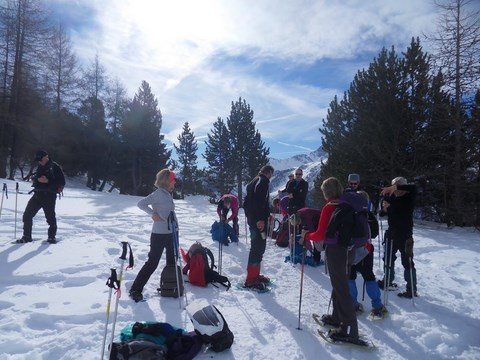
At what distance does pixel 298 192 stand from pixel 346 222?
504 cm

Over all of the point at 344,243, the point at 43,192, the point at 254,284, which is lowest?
the point at 254,284

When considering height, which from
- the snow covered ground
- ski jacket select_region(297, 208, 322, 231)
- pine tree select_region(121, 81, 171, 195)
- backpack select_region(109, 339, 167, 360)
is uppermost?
pine tree select_region(121, 81, 171, 195)

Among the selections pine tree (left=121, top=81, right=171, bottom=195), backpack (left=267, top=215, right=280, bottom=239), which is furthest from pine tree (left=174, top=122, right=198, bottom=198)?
backpack (left=267, top=215, right=280, bottom=239)

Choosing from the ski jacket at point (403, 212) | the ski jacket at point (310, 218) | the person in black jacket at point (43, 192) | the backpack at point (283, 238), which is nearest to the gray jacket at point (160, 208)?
the ski jacket at point (310, 218)

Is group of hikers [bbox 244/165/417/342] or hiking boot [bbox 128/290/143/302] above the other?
group of hikers [bbox 244/165/417/342]

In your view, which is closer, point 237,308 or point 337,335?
point 337,335

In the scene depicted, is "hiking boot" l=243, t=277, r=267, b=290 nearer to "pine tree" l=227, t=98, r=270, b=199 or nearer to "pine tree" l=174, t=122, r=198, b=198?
"pine tree" l=227, t=98, r=270, b=199

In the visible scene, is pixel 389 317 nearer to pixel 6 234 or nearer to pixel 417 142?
pixel 6 234

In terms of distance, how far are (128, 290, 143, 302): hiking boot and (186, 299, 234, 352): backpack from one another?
1423 mm

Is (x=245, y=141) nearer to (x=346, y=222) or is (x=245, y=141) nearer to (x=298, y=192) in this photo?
(x=298, y=192)

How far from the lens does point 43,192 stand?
7664 millimetres

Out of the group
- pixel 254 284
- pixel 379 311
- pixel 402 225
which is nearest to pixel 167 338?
pixel 254 284

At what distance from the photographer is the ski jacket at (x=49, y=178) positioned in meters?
7.62

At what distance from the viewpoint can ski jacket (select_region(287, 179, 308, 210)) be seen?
898 cm
